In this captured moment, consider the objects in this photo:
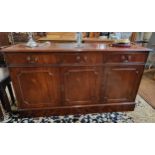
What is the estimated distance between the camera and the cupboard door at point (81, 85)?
1536 mm

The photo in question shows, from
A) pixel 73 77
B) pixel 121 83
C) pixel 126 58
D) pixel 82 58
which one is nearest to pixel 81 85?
pixel 73 77

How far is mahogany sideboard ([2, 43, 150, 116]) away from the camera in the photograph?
1.43 metres

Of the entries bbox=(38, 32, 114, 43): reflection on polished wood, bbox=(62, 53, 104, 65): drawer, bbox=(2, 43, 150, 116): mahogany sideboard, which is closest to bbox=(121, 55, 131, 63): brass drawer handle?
bbox=(2, 43, 150, 116): mahogany sideboard

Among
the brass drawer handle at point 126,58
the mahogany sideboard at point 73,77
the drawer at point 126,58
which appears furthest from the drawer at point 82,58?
the brass drawer handle at point 126,58

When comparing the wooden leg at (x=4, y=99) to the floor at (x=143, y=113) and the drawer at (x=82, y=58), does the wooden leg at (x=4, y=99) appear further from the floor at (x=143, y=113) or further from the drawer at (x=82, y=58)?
the floor at (x=143, y=113)

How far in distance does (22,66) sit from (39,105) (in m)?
0.54

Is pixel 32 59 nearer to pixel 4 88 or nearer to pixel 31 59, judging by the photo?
pixel 31 59

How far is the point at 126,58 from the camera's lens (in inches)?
59.9

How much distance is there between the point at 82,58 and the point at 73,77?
25 centimetres

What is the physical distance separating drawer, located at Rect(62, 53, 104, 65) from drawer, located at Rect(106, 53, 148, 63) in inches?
4.1
